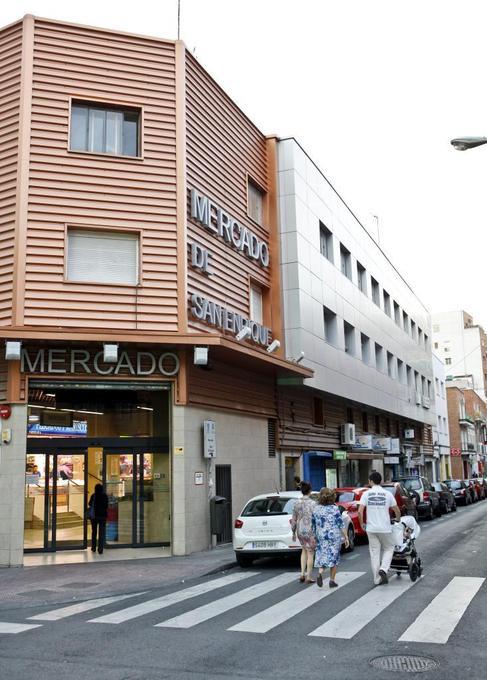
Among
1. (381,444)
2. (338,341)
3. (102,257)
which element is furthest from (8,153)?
(381,444)

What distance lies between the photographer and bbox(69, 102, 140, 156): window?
1705cm

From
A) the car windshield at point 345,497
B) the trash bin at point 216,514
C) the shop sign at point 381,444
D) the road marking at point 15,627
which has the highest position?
the shop sign at point 381,444

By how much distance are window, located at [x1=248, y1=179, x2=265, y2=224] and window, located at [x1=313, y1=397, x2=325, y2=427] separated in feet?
24.6

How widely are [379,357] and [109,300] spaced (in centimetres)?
2106

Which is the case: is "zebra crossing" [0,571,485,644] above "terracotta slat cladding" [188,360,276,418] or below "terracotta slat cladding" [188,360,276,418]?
below

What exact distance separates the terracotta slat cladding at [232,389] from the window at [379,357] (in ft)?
44.2

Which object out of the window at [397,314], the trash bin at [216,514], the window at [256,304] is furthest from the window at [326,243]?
the window at [397,314]

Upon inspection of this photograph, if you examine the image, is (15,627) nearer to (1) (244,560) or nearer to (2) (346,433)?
(1) (244,560)

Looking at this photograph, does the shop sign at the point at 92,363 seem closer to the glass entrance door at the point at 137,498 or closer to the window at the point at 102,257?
the window at the point at 102,257

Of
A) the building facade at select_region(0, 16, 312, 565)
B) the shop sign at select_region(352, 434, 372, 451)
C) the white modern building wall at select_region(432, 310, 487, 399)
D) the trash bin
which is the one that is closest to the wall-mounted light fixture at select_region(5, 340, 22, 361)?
the building facade at select_region(0, 16, 312, 565)

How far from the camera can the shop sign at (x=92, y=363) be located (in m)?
15.6

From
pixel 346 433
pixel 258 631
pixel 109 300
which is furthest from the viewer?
pixel 346 433

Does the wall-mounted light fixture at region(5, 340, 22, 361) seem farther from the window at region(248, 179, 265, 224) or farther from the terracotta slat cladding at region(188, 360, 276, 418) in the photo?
the window at region(248, 179, 265, 224)

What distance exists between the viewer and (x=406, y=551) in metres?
11.1
